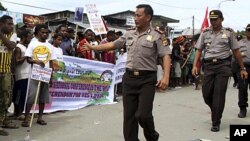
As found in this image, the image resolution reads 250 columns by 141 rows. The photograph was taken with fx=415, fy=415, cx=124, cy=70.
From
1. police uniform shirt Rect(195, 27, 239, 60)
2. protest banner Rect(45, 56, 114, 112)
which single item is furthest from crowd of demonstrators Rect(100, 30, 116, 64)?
police uniform shirt Rect(195, 27, 239, 60)

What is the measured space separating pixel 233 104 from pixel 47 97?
5.04 m

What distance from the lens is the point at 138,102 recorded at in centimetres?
529

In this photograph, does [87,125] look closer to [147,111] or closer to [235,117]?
[147,111]

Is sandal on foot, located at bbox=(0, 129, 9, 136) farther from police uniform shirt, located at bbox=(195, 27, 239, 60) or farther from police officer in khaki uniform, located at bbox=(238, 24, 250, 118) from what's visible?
police officer in khaki uniform, located at bbox=(238, 24, 250, 118)

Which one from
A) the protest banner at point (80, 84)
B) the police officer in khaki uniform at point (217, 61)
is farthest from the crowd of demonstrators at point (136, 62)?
the protest banner at point (80, 84)

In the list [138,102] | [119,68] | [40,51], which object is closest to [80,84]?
[119,68]

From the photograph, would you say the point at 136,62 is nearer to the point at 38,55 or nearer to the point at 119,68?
the point at 38,55

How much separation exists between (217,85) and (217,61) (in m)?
0.41

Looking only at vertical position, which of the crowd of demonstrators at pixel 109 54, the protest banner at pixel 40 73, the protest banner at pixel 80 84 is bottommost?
the protest banner at pixel 80 84

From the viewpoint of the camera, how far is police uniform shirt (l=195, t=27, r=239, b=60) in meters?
7.15

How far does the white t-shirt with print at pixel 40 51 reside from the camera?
703cm

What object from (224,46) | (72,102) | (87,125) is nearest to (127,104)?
(87,125)

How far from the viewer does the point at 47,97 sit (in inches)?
292

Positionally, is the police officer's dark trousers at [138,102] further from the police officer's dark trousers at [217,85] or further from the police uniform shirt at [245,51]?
the police uniform shirt at [245,51]
